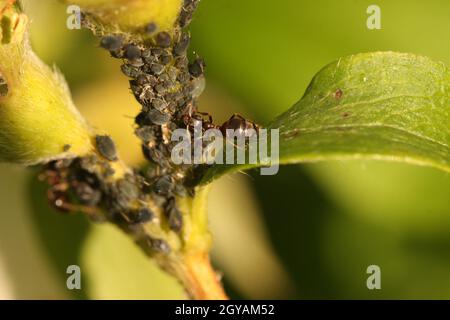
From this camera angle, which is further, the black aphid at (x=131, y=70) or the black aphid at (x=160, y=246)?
the black aphid at (x=160, y=246)

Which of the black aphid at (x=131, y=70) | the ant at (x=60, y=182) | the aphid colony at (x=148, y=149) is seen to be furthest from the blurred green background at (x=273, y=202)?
the black aphid at (x=131, y=70)

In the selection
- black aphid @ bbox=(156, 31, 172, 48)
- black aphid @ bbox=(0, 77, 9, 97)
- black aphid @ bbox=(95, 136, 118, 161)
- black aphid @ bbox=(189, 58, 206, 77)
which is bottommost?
black aphid @ bbox=(95, 136, 118, 161)

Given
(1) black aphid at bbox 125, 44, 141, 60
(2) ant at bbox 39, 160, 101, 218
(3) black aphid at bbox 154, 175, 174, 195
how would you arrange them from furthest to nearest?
(2) ant at bbox 39, 160, 101, 218, (3) black aphid at bbox 154, 175, 174, 195, (1) black aphid at bbox 125, 44, 141, 60

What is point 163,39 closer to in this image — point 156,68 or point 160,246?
point 156,68

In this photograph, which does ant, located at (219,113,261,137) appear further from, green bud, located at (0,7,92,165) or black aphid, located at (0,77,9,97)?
black aphid, located at (0,77,9,97)

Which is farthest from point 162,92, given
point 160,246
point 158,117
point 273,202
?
point 273,202

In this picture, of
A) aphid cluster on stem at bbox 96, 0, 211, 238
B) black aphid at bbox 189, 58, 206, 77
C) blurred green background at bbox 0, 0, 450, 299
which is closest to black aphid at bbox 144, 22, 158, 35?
aphid cluster on stem at bbox 96, 0, 211, 238

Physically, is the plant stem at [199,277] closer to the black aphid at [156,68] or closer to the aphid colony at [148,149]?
the aphid colony at [148,149]
